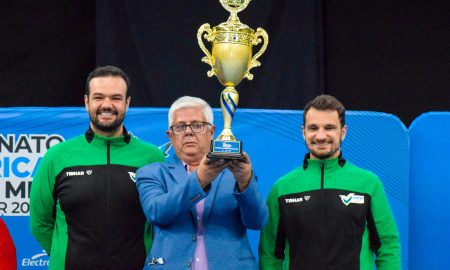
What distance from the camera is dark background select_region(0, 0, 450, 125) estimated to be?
198 inches

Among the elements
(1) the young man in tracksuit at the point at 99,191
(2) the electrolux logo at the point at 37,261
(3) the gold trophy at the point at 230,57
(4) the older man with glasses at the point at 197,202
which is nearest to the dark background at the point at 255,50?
(2) the electrolux logo at the point at 37,261

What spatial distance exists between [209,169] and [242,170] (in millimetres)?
112

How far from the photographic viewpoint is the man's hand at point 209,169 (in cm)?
267

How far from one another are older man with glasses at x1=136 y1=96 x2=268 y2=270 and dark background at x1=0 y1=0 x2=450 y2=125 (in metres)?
2.14

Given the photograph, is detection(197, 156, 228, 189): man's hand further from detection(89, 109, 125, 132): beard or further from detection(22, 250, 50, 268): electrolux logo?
detection(22, 250, 50, 268): electrolux logo

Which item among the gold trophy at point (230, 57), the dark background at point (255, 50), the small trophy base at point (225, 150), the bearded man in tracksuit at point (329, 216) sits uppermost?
the dark background at point (255, 50)

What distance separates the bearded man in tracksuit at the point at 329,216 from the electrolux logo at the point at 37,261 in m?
1.52

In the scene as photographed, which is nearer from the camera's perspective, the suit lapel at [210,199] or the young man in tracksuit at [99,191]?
the suit lapel at [210,199]

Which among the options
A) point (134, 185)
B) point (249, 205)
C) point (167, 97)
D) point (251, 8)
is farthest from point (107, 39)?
point (249, 205)

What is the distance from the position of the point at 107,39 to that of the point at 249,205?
250cm

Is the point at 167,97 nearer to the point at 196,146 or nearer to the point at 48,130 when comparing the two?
the point at 48,130

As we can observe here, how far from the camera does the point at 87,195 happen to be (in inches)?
124

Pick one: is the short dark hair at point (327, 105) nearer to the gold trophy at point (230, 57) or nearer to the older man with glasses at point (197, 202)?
the gold trophy at point (230, 57)

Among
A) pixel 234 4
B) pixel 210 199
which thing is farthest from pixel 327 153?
pixel 234 4
